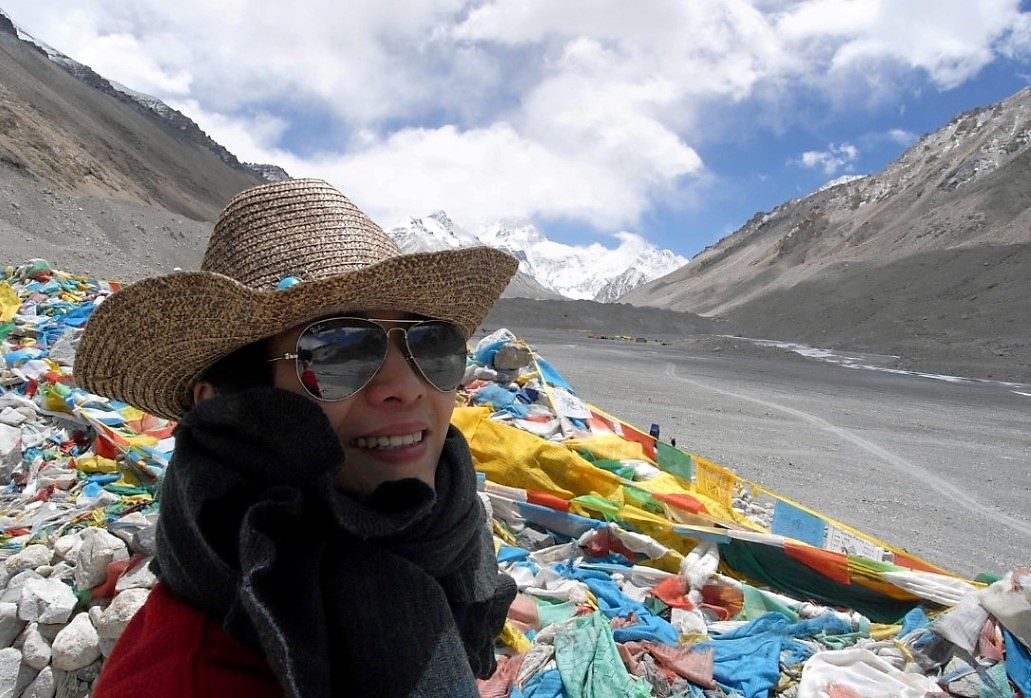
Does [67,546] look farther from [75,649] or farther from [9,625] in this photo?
[75,649]

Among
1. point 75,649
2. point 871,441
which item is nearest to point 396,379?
point 75,649

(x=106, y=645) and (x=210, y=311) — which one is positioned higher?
(x=210, y=311)

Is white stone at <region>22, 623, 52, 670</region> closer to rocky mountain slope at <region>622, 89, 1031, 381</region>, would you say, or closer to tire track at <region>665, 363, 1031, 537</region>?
tire track at <region>665, 363, 1031, 537</region>

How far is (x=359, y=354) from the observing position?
132 centimetres

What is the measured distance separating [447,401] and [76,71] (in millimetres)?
108497

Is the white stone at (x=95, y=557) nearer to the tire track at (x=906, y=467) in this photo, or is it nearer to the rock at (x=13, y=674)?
the rock at (x=13, y=674)

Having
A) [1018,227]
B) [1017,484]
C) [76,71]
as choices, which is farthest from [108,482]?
[76,71]

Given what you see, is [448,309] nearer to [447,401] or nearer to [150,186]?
[447,401]

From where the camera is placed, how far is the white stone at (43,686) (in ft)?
8.20

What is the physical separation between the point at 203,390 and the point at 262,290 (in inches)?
12.2

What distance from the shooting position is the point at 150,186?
2076 inches

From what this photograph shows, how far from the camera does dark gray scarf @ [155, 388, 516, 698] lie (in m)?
0.97

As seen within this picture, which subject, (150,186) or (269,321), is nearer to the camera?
(269,321)

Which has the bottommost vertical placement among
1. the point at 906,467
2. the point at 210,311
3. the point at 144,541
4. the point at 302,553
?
the point at 906,467
